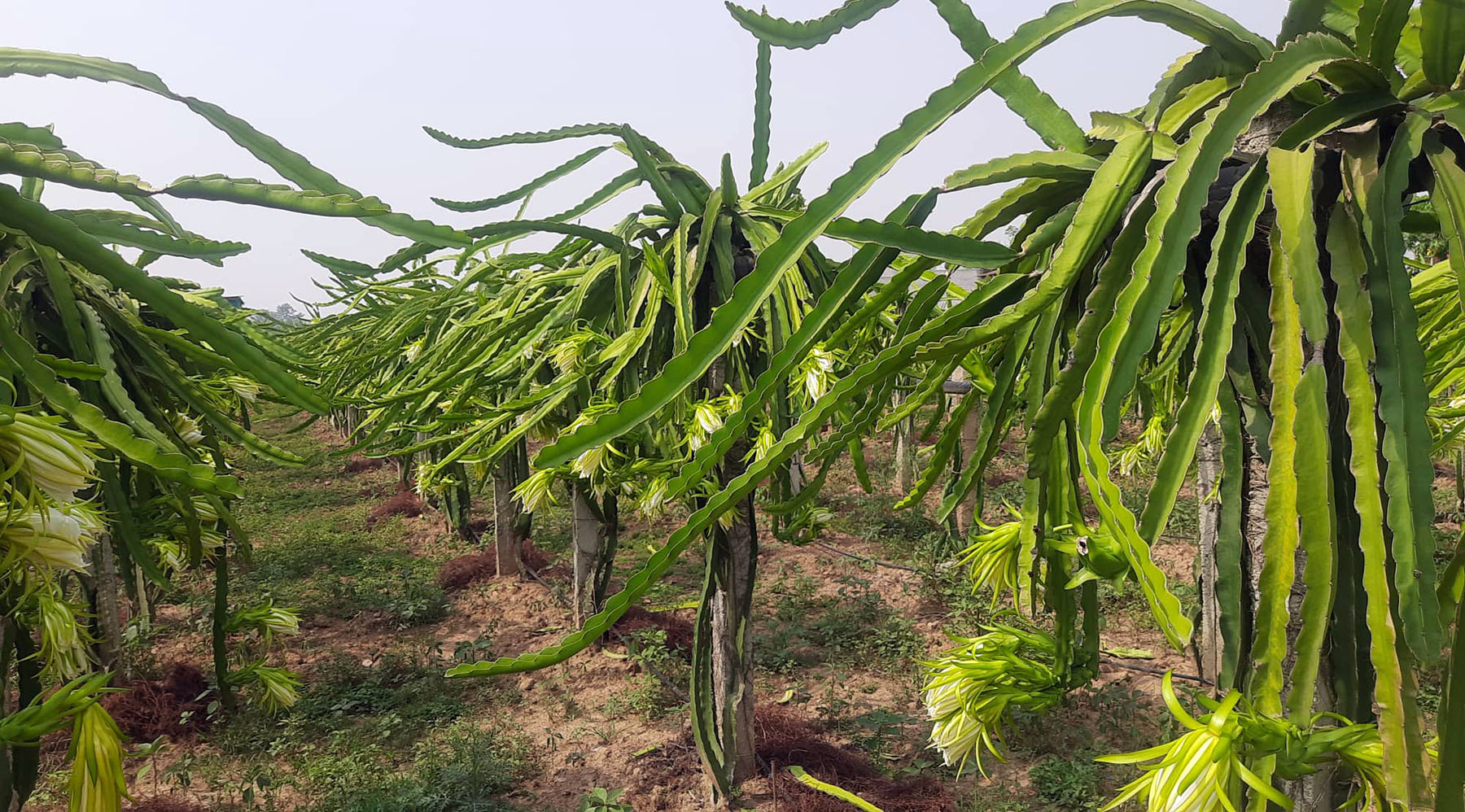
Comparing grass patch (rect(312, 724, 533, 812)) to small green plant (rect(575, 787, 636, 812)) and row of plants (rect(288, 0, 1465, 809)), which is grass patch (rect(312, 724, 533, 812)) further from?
row of plants (rect(288, 0, 1465, 809))

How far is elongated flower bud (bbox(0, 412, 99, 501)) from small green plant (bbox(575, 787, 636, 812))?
1.89m

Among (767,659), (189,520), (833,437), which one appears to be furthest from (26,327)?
(767,659)

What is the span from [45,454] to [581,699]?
109 inches

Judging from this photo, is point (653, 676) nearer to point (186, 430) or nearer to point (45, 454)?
point (186, 430)

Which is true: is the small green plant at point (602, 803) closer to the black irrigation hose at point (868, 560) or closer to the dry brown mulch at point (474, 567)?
the black irrigation hose at point (868, 560)

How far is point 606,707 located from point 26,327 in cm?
223

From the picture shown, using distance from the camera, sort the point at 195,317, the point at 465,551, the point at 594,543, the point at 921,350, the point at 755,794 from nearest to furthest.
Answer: the point at 921,350 → the point at 195,317 → the point at 755,794 → the point at 594,543 → the point at 465,551

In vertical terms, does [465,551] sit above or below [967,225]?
below

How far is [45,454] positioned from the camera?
0.65 m

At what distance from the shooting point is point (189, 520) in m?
1.35

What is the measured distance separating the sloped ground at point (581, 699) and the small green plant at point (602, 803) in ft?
0.23

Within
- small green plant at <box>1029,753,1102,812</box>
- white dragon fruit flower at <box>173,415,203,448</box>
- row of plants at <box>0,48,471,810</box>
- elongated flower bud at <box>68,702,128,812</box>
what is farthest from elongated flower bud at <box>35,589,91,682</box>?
small green plant at <box>1029,753,1102,812</box>

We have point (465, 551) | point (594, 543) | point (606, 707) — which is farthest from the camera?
point (465, 551)

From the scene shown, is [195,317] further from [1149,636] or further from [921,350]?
[1149,636]
